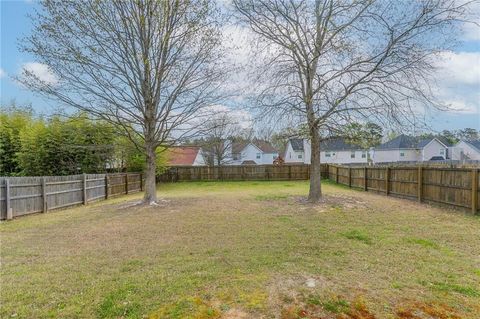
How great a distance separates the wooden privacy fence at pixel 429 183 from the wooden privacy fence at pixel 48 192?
Result: 492 inches

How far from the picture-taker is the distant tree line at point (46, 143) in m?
16.3

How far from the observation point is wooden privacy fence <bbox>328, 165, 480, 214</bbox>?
8602 millimetres

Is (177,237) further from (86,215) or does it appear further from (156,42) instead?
(156,42)

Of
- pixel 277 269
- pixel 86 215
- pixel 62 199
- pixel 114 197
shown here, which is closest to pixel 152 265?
pixel 277 269

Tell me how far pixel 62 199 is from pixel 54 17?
6.09m

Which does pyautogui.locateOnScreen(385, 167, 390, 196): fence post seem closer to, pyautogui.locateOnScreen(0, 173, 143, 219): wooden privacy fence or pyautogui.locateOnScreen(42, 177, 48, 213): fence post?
pyautogui.locateOnScreen(0, 173, 143, 219): wooden privacy fence

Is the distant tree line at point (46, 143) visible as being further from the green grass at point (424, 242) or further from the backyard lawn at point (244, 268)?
the green grass at point (424, 242)

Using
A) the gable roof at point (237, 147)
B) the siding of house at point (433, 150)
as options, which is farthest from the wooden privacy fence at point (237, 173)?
the siding of house at point (433, 150)

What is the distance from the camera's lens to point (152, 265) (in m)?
4.55

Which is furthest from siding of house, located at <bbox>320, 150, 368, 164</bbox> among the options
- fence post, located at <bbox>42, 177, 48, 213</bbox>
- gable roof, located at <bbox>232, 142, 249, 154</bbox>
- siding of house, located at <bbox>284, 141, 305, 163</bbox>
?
fence post, located at <bbox>42, 177, 48, 213</bbox>

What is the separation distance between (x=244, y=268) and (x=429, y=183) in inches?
352

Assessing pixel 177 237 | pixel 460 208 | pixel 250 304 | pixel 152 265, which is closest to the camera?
pixel 250 304

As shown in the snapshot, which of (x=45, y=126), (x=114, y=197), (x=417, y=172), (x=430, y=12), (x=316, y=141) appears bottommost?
(x=114, y=197)

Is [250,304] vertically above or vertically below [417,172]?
below
